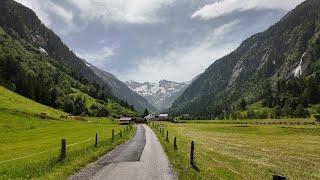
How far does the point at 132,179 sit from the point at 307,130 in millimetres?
94614

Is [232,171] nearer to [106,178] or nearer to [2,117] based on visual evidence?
[106,178]

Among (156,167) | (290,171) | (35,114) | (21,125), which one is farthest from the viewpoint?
(35,114)

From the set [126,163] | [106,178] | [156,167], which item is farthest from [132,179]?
[126,163]

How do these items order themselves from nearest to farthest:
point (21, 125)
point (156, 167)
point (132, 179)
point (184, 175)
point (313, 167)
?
point (132, 179) → point (184, 175) → point (156, 167) → point (313, 167) → point (21, 125)

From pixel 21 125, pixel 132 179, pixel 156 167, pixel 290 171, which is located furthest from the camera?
pixel 21 125

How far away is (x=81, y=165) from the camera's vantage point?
3394cm

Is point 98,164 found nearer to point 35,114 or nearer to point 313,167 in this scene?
point 313,167

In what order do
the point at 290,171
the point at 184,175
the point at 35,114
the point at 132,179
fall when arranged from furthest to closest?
the point at 35,114
the point at 290,171
the point at 184,175
the point at 132,179

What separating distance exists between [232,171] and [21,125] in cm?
8707

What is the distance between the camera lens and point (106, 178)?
2694cm

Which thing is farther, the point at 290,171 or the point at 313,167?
the point at 313,167

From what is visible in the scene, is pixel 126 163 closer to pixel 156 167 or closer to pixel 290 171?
pixel 156 167

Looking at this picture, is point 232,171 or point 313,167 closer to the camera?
point 232,171

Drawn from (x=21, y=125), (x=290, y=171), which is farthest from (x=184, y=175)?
(x=21, y=125)
